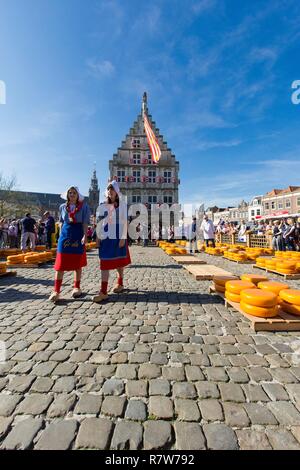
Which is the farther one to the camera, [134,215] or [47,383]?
[134,215]

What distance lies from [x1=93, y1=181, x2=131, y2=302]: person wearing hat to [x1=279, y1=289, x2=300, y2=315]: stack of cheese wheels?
2.77 meters

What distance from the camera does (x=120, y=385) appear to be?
191 cm

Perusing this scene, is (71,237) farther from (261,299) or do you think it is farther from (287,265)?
(287,265)

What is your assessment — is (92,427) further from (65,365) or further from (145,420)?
(65,365)

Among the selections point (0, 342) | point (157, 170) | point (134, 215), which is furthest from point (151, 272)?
point (157, 170)

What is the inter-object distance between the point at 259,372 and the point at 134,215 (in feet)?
108

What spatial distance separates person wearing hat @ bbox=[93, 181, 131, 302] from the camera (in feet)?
14.1

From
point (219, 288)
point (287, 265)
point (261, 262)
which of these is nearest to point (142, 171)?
point (261, 262)

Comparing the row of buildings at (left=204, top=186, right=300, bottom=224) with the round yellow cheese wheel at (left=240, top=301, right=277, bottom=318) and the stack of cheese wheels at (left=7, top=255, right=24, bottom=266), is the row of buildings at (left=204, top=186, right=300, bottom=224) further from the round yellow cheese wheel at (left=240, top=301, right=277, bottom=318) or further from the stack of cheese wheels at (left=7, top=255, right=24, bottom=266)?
the round yellow cheese wheel at (left=240, top=301, right=277, bottom=318)

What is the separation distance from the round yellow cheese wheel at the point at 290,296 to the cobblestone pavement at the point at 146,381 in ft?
1.73

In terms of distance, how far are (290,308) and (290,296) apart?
19cm
